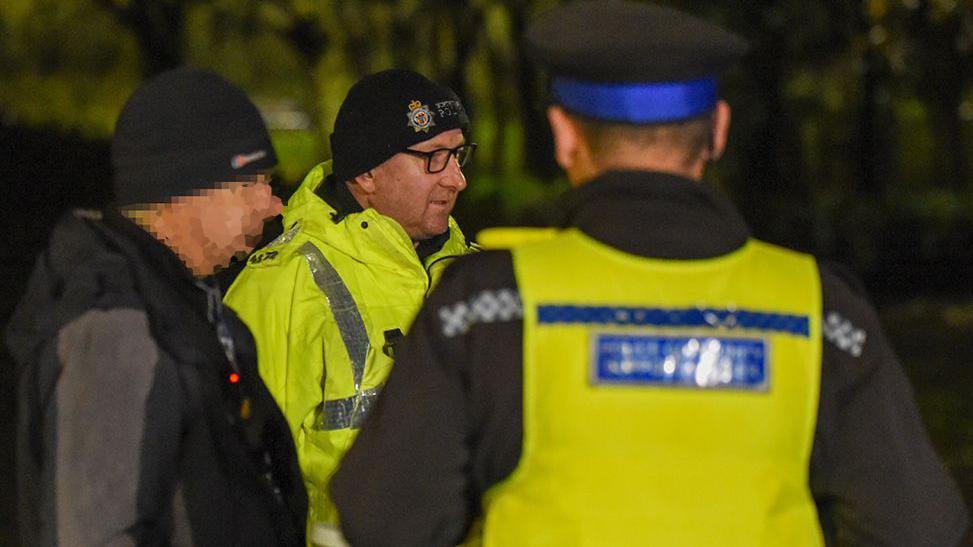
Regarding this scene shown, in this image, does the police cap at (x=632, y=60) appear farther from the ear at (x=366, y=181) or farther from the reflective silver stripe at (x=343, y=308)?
the ear at (x=366, y=181)

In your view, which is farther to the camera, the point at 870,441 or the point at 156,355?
the point at 156,355

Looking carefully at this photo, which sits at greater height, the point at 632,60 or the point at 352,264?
the point at 632,60

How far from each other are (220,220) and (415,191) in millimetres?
1058

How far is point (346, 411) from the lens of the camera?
11.3 feet

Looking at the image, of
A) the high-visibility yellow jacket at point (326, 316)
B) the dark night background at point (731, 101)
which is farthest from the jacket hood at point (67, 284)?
the dark night background at point (731, 101)

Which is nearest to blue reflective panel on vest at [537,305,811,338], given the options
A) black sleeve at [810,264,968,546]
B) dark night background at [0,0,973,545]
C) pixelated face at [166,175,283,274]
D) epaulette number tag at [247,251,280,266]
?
black sleeve at [810,264,968,546]

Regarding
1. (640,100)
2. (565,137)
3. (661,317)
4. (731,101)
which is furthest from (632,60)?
(731,101)

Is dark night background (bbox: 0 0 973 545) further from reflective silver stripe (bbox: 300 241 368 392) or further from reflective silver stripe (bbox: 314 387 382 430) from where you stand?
reflective silver stripe (bbox: 314 387 382 430)

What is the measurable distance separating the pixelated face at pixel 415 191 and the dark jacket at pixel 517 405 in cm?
156

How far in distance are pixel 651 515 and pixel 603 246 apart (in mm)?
401

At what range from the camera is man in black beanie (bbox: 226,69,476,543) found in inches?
137

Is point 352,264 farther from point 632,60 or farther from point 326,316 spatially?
point 632,60

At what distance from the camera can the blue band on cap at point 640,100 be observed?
233 centimetres

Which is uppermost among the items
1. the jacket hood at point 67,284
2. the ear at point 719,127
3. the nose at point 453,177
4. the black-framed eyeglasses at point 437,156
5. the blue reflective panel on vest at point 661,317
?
the ear at point 719,127
